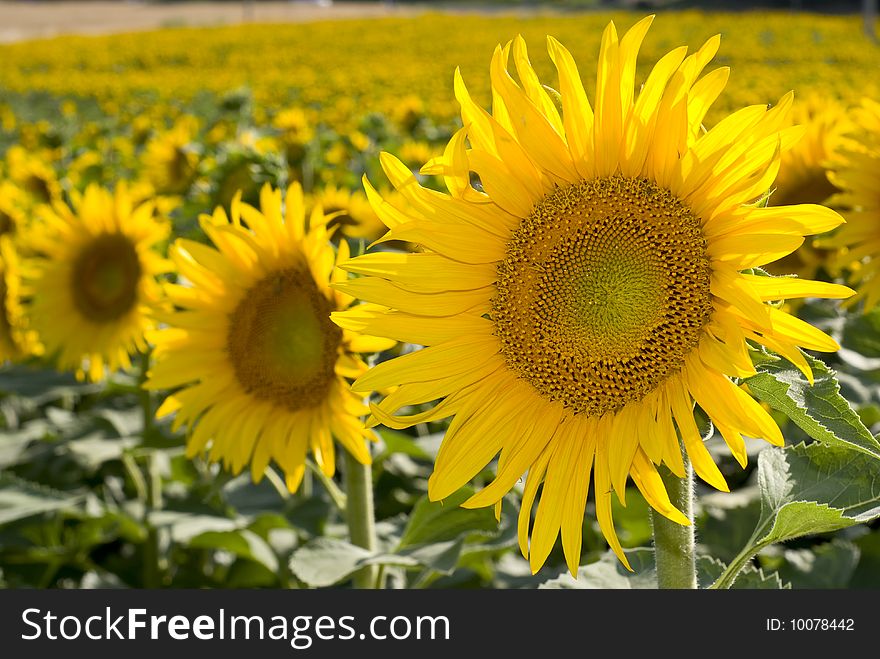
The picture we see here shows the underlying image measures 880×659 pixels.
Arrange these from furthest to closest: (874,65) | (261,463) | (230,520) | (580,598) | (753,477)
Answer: (874,65), (753,477), (230,520), (261,463), (580,598)

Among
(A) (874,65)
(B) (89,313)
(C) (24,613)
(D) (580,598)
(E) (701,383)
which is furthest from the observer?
(A) (874,65)

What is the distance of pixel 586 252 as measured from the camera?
130 centimetres

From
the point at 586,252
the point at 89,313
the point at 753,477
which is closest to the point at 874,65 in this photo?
the point at 753,477

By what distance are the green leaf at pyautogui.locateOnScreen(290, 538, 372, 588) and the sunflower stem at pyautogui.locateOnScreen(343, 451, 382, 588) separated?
0.06 m

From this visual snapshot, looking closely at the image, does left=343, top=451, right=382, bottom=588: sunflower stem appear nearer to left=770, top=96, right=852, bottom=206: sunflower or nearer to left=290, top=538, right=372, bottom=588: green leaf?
left=290, top=538, right=372, bottom=588: green leaf

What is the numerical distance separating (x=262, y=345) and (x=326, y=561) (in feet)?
1.49

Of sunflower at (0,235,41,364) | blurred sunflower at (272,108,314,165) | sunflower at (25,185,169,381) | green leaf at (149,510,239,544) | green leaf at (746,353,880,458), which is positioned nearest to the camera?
green leaf at (746,353,880,458)

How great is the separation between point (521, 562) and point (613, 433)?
4.74 feet

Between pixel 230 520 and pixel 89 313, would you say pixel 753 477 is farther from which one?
pixel 89 313

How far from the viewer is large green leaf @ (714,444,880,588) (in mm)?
1212

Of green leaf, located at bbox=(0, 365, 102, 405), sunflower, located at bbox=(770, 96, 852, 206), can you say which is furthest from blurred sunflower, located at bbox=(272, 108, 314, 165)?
sunflower, located at bbox=(770, 96, 852, 206)

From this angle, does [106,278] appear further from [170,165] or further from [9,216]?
[170,165]

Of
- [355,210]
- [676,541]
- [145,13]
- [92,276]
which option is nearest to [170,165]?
[92,276]

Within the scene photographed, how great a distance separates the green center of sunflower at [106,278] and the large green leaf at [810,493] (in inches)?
80.4
